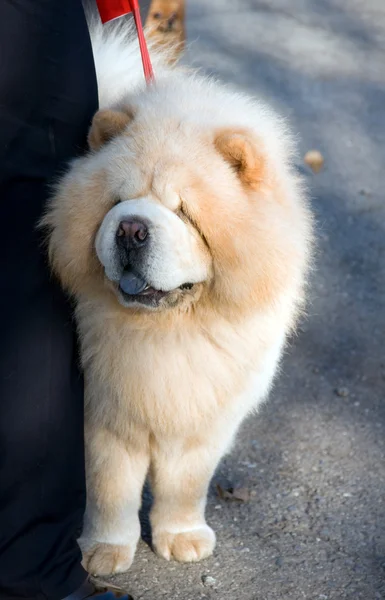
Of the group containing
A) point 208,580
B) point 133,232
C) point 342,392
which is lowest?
point 342,392

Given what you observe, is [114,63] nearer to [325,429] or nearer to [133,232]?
[133,232]

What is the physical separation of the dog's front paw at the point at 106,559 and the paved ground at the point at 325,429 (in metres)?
0.05

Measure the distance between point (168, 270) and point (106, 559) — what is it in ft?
3.45

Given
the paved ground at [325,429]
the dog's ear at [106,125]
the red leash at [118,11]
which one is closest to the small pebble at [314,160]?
the paved ground at [325,429]

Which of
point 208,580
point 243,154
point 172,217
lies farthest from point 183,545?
point 243,154

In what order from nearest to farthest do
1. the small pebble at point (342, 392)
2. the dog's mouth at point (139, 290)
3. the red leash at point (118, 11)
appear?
the dog's mouth at point (139, 290) < the red leash at point (118, 11) < the small pebble at point (342, 392)

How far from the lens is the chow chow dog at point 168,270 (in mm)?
2127

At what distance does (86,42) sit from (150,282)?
67 cm

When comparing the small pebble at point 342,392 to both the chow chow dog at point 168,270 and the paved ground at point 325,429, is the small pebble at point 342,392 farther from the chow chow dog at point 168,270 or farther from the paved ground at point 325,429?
the chow chow dog at point 168,270

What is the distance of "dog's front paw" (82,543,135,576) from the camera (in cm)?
267

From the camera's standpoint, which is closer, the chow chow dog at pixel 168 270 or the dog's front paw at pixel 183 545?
the chow chow dog at pixel 168 270

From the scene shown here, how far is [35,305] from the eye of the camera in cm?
223

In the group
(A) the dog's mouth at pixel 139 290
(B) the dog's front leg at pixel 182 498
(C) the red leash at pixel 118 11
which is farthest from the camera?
(B) the dog's front leg at pixel 182 498

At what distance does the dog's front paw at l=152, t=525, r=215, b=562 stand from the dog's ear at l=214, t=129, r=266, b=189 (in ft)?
3.85
